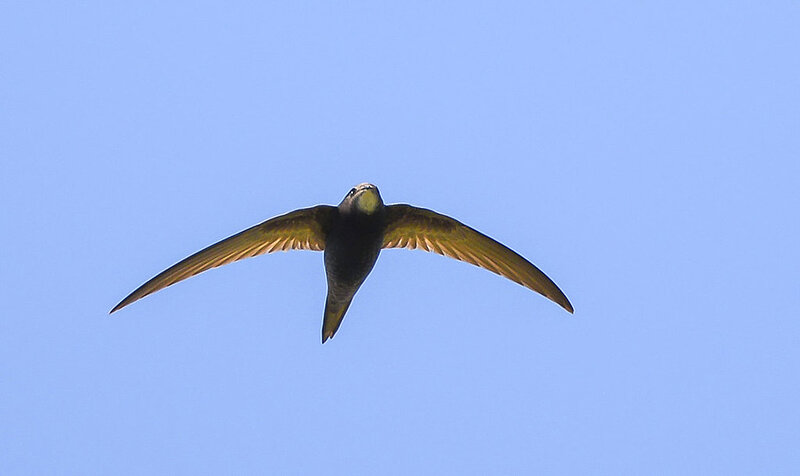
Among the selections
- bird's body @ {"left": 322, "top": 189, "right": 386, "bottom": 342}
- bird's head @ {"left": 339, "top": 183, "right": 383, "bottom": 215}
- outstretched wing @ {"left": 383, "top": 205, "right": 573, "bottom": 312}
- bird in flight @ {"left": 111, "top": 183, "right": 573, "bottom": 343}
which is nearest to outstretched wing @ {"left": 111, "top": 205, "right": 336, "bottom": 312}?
bird in flight @ {"left": 111, "top": 183, "right": 573, "bottom": 343}

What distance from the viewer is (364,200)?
8234 mm

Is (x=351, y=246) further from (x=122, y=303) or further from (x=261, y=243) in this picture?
(x=122, y=303)

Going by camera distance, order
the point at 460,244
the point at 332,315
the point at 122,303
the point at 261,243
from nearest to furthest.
A: the point at 122,303 < the point at 261,243 < the point at 332,315 < the point at 460,244

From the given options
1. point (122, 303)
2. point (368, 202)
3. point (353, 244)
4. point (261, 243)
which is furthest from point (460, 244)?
point (122, 303)

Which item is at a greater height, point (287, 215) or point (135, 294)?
point (287, 215)

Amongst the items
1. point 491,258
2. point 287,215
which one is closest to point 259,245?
point 287,215

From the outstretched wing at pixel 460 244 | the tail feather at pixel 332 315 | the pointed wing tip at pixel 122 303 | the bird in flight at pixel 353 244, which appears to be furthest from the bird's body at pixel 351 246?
the pointed wing tip at pixel 122 303

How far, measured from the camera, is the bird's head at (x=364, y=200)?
8.20 m

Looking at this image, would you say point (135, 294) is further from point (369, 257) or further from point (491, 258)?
point (491, 258)

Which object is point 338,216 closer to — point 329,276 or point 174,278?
point 329,276

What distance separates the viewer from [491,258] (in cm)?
919

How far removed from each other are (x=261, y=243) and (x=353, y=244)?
0.90 meters

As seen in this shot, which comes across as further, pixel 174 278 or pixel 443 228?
pixel 443 228

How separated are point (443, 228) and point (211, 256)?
1.93 m
